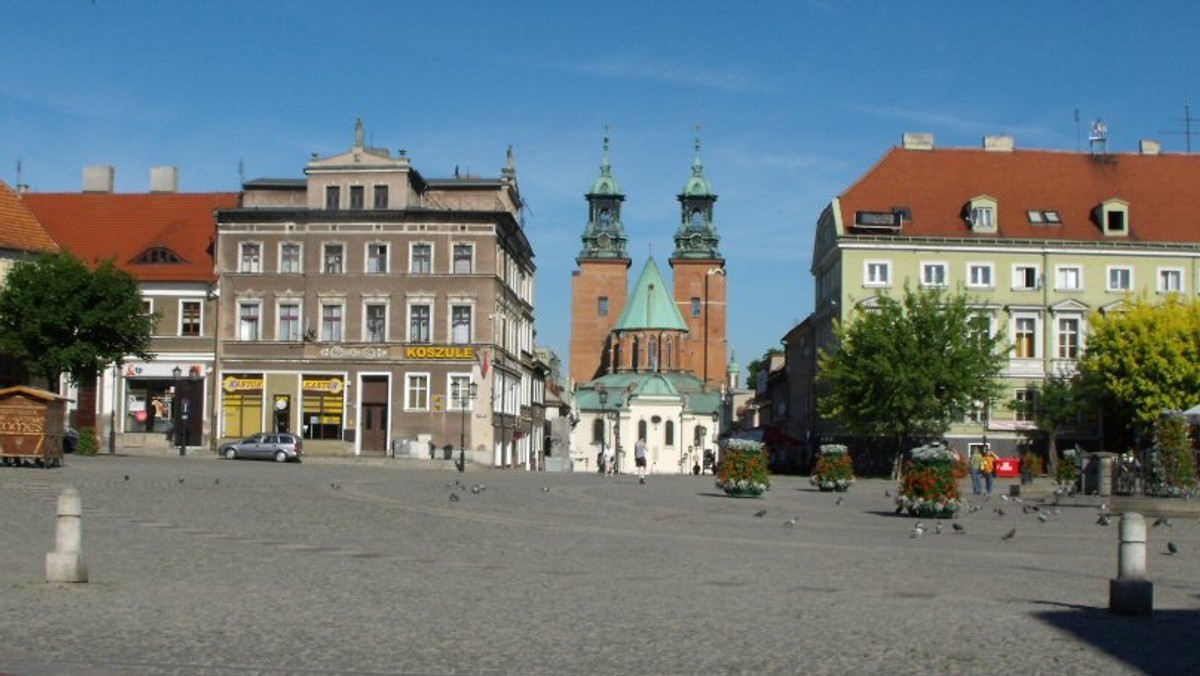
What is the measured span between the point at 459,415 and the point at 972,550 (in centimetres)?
4955

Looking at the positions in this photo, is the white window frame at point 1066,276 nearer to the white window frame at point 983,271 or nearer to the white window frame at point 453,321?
the white window frame at point 983,271

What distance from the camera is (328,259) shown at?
72.7m

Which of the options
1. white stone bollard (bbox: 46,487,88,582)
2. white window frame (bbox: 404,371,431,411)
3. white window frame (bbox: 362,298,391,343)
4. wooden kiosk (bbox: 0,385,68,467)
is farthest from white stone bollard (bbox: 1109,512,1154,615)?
white window frame (bbox: 362,298,391,343)

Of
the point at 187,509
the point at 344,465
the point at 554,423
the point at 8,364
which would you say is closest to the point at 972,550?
the point at 187,509

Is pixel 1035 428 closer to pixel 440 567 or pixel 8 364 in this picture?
pixel 8 364

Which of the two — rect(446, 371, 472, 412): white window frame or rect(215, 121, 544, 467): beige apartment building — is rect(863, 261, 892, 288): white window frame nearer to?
rect(215, 121, 544, 467): beige apartment building

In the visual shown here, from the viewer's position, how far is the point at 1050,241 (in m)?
76.4

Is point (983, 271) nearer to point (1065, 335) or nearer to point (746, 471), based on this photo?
point (1065, 335)

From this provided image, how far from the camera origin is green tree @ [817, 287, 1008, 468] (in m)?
68.6

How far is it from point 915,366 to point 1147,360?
9983mm

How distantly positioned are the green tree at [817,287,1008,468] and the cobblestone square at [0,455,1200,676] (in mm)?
38472

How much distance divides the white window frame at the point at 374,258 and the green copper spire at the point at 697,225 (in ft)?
283

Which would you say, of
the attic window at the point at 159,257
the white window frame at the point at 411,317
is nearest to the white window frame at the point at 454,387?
the white window frame at the point at 411,317

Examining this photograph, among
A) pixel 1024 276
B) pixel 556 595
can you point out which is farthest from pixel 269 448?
pixel 556 595
